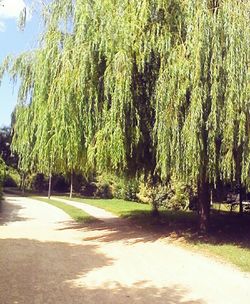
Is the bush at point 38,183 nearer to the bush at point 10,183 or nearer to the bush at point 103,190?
the bush at point 10,183

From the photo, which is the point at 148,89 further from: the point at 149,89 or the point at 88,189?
the point at 88,189

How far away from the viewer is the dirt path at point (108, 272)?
7.55 meters

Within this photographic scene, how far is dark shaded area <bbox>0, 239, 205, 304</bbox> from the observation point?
7.34 metres

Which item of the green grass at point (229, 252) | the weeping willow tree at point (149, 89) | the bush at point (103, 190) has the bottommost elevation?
the green grass at point (229, 252)

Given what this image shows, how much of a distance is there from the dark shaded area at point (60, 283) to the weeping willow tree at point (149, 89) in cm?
296

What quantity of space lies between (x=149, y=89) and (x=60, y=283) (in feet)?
22.6

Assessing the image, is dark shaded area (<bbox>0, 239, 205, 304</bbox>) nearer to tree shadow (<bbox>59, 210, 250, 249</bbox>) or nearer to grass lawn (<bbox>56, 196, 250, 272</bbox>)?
grass lawn (<bbox>56, 196, 250, 272</bbox>)

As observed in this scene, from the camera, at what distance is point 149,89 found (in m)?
13.4

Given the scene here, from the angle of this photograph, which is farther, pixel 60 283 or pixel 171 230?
pixel 171 230

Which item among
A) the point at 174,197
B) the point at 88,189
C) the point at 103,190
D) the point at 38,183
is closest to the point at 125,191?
the point at 103,190

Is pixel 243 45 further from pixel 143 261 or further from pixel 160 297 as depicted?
pixel 160 297

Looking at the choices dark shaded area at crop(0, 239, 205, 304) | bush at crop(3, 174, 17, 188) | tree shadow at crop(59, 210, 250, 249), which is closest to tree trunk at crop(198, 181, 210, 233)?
tree shadow at crop(59, 210, 250, 249)

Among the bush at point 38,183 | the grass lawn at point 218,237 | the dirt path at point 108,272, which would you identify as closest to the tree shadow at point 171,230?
the grass lawn at point 218,237

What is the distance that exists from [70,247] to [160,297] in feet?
17.5
